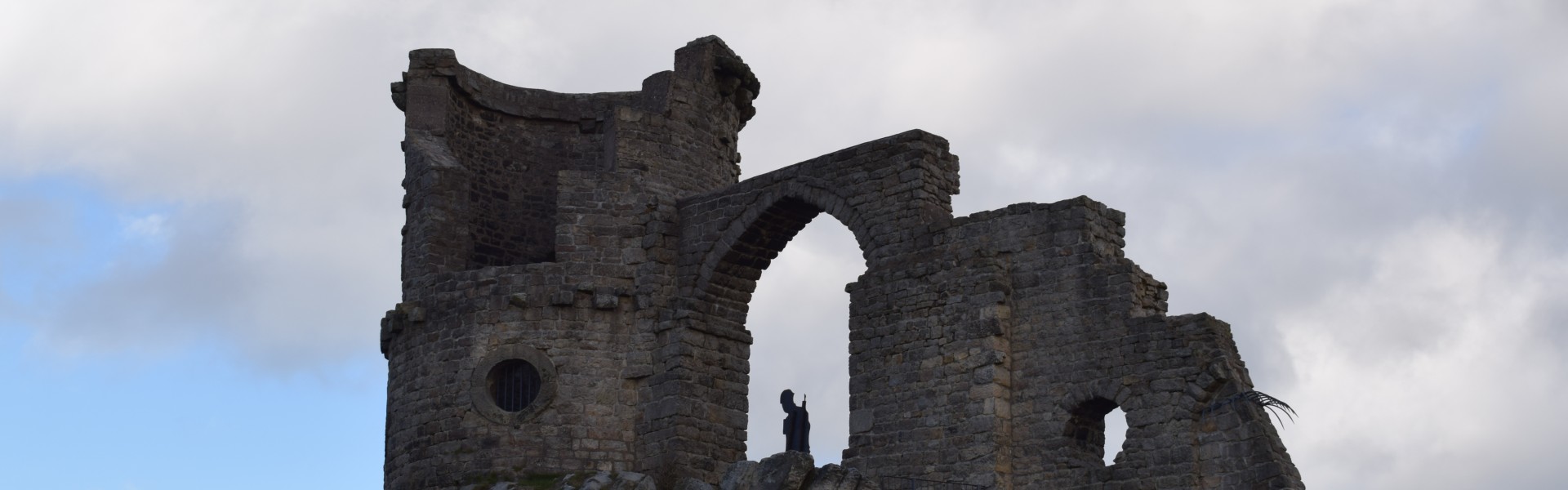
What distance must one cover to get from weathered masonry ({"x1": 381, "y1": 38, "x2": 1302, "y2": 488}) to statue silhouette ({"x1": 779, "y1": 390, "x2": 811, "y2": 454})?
1.06m

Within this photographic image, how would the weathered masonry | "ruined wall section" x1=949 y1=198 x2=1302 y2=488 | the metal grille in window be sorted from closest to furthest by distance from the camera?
"ruined wall section" x1=949 y1=198 x2=1302 y2=488, the weathered masonry, the metal grille in window

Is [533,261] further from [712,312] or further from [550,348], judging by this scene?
[712,312]

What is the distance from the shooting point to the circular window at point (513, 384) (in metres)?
23.4

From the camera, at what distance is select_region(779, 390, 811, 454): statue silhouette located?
22547 millimetres

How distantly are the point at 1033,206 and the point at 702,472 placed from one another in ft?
15.9

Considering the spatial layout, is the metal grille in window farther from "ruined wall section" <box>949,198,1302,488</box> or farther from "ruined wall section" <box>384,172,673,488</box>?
"ruined wall section" <box>949,198,1302,488</box>

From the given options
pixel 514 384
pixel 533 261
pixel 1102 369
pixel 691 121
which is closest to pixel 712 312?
pixel 514 384

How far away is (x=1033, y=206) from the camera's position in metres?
20.8

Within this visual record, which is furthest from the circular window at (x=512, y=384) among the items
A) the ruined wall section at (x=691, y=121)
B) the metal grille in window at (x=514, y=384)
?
the ruined wall section at (x=691, y=121)

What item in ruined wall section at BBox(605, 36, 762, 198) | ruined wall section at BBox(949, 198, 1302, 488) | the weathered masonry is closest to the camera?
ruined wall section at BBox(949, 198, 1302, 488)

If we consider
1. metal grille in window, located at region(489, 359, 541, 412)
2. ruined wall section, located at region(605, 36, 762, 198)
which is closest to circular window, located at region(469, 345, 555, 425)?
metal grille in window, located at region(489, 359, 541, 412)

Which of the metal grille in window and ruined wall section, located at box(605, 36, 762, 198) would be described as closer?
the metal grille in window

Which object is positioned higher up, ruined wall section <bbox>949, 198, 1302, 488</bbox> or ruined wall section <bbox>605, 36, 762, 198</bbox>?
ruined wall section <bbox>605, 36, 762, 198</bbox>

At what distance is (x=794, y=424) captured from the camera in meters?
22.5
